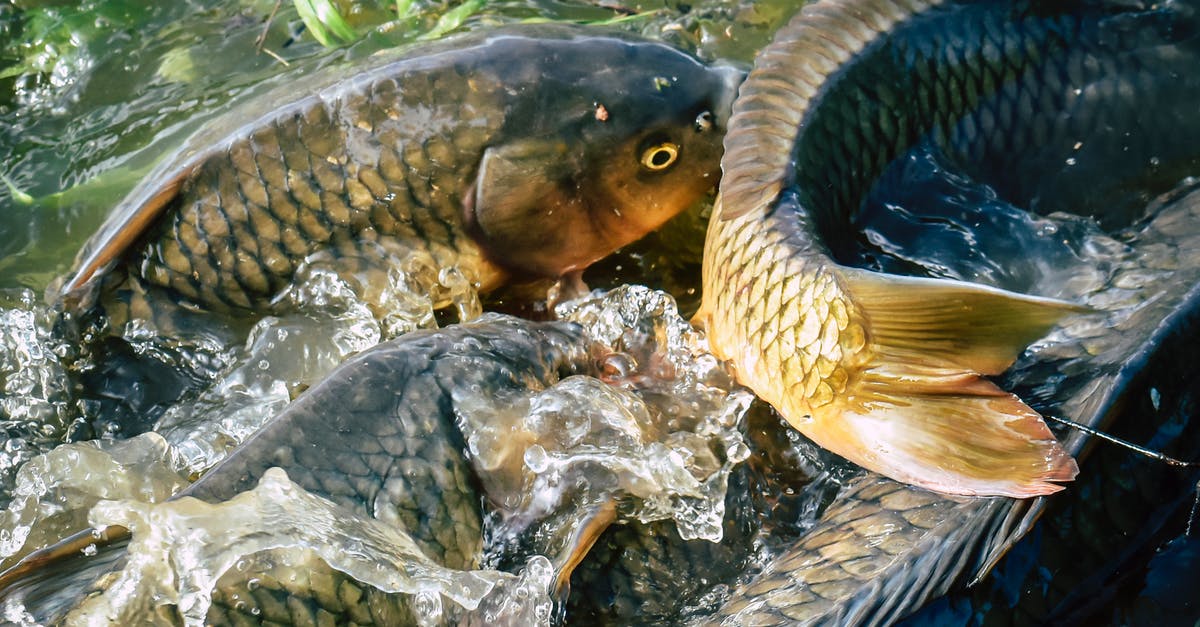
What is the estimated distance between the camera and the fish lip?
8.78 feet

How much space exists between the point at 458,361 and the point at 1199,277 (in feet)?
4.57

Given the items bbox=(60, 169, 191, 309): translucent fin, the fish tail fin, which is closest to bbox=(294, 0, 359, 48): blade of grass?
bbox=(60, 169, 191, 309): translucent fin

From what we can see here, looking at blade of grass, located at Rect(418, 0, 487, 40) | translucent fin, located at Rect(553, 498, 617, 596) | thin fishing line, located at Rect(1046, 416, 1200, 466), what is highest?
blade of grass, located at Rect(418, 0, 487, 40)

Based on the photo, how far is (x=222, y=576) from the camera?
5.62 ft

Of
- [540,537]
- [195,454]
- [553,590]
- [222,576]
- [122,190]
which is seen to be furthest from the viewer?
[122,190]

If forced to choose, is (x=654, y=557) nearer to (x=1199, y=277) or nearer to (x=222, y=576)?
(x=222, y=576)

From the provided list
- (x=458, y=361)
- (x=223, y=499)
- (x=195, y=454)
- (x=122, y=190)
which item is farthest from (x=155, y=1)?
(x=223, y=499)

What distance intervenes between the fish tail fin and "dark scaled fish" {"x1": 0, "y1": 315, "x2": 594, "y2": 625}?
703 millimetres

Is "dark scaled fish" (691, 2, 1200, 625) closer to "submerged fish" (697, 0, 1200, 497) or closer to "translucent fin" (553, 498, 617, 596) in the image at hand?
"submerged fish" (697, 0, 1200, 497)

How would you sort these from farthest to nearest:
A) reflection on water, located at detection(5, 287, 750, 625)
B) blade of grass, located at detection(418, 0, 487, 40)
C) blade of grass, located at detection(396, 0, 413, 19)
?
blade of grass, located at detection(396, 0, 413, 19) < blade of grass, located at detection(418, 0, 487, 40) < reflection on water, located at detection(5, 287, 750, 625)

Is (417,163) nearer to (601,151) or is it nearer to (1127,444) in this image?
(601,151)

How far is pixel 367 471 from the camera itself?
6.36 feet

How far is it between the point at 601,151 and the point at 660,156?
0.15 meters

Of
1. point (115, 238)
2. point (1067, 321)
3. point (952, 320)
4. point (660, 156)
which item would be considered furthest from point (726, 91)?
point (115, 238)
